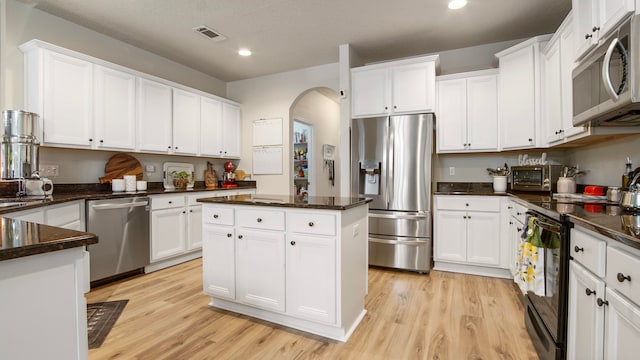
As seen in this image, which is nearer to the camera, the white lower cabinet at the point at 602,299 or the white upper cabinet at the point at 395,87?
the white lower cabinet at the point at 602,299

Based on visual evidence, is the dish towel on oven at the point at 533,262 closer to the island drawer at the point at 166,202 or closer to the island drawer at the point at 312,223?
the island drawer at the point at 312,223

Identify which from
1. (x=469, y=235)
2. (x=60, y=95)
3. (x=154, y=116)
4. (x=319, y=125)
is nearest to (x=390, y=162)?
(x=469, y=235)

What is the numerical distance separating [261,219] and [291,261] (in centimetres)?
38

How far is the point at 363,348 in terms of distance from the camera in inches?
75.1

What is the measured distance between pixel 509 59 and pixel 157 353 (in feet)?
13.5

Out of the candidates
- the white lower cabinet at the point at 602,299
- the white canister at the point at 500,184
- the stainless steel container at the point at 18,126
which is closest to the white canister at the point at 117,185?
the stainless steel container at the point at 18,126

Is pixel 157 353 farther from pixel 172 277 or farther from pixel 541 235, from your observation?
pixel 541 235

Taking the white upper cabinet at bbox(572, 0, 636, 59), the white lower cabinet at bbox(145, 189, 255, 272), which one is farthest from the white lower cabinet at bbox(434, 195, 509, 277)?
the white lower cabinet at bbox(145, 189, 255, 272)

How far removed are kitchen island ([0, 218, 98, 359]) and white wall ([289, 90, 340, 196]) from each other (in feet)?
15.3

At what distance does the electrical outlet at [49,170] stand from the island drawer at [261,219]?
2.21 m

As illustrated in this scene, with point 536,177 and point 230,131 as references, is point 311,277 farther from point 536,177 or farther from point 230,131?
point 230,131

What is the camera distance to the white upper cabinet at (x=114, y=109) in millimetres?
3119

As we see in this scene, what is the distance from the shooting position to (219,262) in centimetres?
243

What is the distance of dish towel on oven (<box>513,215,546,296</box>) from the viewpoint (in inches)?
66.6
